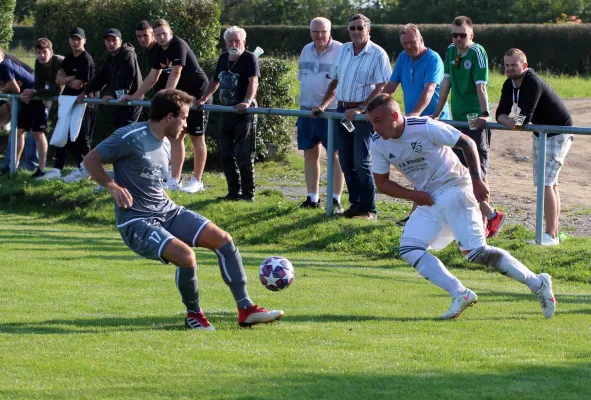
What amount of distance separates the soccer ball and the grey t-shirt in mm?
1171

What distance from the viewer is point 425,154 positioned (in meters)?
8.86

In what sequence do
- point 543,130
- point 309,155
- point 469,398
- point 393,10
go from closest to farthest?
point 469,398 < point 543,130 < point 309,155 < point 393,10

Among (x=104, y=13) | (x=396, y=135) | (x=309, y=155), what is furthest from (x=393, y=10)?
(x=396, y=135)

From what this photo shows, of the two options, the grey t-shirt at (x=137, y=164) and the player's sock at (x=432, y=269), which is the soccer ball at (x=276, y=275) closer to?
the player's sock at (x=432, y=269)

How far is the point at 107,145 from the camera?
26.6 feet

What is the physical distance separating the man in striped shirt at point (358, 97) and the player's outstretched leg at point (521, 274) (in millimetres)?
4229

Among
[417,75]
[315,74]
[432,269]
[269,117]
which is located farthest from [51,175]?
[432,269]

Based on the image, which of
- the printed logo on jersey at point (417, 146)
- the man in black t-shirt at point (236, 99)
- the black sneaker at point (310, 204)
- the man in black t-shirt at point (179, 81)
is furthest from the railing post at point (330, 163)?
the printed logo on jersey at point (417, 146)

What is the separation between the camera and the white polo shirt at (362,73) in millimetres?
13062

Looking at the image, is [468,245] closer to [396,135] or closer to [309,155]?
[396,135]

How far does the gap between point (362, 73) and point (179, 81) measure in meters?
3.02

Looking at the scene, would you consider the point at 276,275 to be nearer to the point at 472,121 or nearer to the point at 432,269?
the point at 432,269

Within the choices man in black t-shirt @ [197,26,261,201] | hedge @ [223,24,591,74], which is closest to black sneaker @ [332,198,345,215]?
man in black t-shirt @ [197,26,261,201]

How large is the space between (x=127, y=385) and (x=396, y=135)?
3.44 meters
